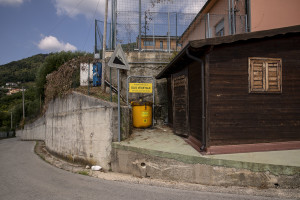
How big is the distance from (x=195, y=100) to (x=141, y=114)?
2700 mm

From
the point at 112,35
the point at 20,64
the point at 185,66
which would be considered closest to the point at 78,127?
the point at 185,66

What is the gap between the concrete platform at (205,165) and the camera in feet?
14.6

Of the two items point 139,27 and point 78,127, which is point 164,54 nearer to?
point 139,27

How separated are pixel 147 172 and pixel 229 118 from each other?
2590mm

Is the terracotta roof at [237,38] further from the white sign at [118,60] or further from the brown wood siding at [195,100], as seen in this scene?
the white sign at [118,60]

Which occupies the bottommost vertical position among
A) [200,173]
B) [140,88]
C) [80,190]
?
[80,190]

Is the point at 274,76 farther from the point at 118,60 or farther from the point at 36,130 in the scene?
the point at 36,130

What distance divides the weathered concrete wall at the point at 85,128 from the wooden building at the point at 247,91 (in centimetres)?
258

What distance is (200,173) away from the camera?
4812mm

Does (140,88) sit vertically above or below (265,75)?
below

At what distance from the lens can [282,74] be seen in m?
5.89

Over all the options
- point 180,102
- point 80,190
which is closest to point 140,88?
point 180,102

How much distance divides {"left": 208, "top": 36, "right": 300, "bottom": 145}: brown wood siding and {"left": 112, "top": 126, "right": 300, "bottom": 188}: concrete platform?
1.84ft

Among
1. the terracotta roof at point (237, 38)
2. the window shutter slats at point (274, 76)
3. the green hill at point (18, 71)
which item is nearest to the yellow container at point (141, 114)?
the terracotta roof at point (237, 38)
